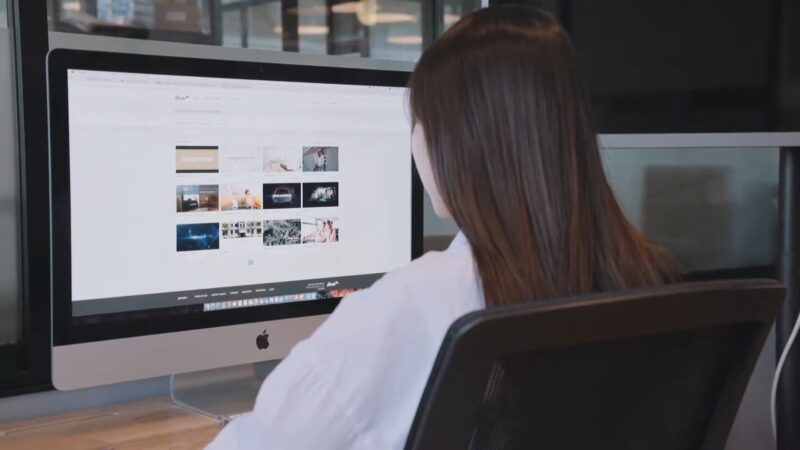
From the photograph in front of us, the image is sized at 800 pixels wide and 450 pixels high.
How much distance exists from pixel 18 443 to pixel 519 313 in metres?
0.99

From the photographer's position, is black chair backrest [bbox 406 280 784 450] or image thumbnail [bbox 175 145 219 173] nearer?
black chair backrest [bbox 406 280 784 450]

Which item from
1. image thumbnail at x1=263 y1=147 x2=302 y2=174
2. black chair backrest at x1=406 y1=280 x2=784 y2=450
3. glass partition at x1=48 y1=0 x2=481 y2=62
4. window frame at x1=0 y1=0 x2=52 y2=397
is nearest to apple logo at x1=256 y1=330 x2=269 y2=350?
image thumbnail at x1=263 y1=147 x2=302 y2=174

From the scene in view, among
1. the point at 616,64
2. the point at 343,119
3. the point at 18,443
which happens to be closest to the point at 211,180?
the point at 343,119

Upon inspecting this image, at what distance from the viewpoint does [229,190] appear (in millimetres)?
1441

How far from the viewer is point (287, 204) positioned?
1.50m

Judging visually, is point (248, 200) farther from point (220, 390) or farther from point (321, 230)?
point (220, 390)

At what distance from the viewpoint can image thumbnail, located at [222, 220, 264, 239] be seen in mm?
1440

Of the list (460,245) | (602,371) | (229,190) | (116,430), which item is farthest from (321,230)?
(602,371)

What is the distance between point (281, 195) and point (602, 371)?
0.84 metres

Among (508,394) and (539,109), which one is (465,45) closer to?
(539,109)

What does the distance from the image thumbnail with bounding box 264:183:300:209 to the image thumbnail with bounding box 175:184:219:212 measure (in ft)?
0.28

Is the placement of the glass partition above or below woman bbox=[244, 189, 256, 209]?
above

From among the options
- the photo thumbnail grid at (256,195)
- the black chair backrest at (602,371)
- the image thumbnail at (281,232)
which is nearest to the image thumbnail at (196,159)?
the photo thumbnail grid at (256,195)

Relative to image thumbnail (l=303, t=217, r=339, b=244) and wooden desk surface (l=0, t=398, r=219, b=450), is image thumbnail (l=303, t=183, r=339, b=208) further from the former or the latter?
wooden desk surface (l=0, t=398, r=219, b=450)
